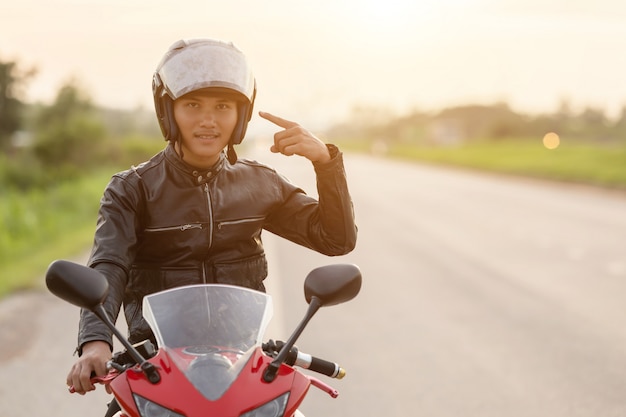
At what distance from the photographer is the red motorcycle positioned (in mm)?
2107

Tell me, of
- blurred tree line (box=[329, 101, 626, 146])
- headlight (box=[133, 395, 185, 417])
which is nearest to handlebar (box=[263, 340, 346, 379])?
headlight (box=[133, 395, 185, 417])

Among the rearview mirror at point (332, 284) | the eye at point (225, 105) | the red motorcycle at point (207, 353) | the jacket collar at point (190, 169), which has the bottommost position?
the red motorcycle at point (207, 353)

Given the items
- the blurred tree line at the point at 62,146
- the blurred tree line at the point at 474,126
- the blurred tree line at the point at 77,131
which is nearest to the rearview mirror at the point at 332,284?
the blurred tree line at the point at 62,146

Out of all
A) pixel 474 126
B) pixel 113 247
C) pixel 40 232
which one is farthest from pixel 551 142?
pixel 474 126

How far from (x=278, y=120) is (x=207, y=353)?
38.4 inches

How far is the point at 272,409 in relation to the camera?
2.15 meters

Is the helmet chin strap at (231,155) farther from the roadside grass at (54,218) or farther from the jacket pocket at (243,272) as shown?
the roadside grass at (54,218)

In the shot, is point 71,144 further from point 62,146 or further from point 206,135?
point 206,135

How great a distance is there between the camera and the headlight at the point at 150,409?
→ 2.10m

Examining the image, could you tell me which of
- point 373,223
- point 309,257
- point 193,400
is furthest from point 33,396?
Answer: point 373,223

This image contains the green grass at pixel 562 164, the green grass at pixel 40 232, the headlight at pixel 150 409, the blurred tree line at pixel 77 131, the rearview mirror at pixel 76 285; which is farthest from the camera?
the blurred tree line at pixel 77 131

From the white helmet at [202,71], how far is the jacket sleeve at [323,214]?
0.38 m

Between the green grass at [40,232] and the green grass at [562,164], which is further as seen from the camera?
the green grass at [562,164]

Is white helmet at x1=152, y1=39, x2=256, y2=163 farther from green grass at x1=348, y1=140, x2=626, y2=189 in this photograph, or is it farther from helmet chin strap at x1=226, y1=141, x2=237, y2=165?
green grass at x1=348, y1=140, x2=626, y2=189
